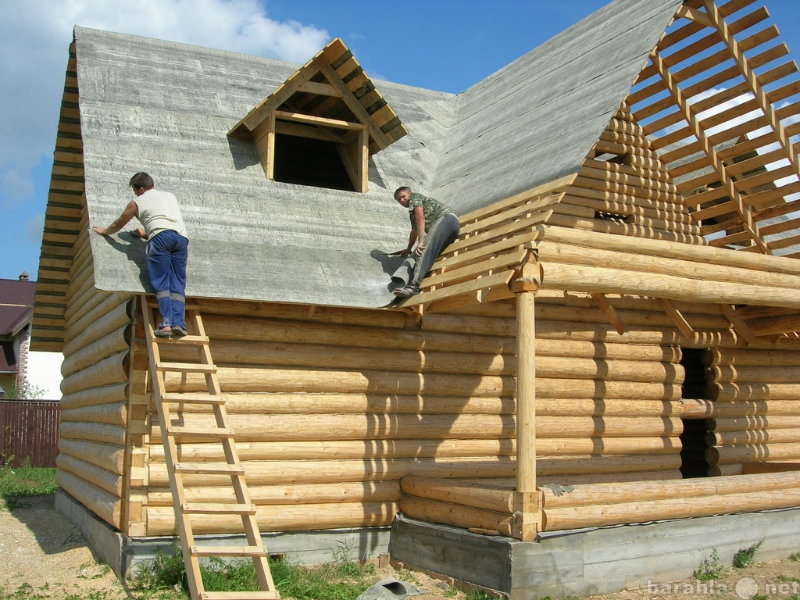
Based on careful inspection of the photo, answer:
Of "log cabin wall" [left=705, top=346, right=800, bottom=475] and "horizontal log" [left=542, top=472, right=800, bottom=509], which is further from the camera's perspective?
"log cabin wall" [left=705, top=346, right=800, bottom=475]

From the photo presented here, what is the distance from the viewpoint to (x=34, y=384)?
118ft

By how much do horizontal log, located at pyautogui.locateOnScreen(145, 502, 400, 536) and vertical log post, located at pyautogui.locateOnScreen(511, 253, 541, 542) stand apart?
2544 millimetres

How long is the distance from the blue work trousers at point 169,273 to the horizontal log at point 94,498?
8.11 feet

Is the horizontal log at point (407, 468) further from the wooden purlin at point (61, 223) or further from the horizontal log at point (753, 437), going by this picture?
the wooden purlin at point (61, 223)

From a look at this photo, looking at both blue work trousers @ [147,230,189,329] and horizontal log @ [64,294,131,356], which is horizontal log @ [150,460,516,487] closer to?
blue work trousers @ [147,230,189,329]

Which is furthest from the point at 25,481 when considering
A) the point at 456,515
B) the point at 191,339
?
the point at 456,515

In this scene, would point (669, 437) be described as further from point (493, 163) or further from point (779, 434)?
point (493, 163)

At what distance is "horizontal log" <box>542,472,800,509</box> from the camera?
8633 millimetres

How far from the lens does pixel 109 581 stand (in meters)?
9.12

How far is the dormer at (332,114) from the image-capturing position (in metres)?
12.0

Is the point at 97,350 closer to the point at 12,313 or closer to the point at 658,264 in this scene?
the point at 658,264

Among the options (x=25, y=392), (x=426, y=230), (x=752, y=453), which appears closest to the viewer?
(x=426, y=230)

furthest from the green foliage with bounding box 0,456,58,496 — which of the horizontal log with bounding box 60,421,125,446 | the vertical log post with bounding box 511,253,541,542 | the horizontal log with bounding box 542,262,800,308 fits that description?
the horizontal log with bounding box 542,262,800,308

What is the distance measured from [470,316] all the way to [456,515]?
9.77 ft
